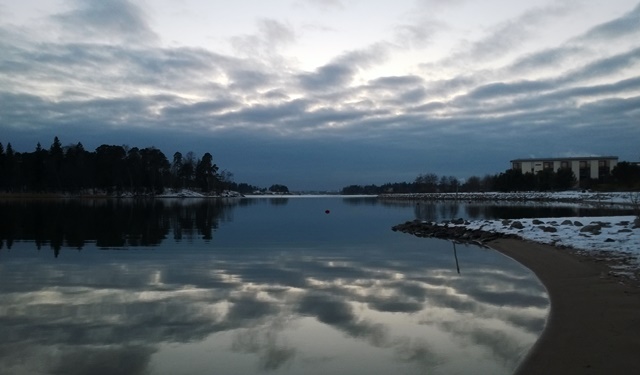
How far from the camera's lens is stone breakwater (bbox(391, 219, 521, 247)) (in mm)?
26953

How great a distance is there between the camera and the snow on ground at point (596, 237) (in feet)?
51.2

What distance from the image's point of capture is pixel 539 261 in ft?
59.4

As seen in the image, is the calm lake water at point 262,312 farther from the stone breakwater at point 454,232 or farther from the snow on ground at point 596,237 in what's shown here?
the stone breakwater at point 454,232

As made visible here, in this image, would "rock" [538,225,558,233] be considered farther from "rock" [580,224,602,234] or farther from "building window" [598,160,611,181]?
"building window" [598,160,611,181]

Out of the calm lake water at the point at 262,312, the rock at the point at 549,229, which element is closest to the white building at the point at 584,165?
the rock at the point at 549,229

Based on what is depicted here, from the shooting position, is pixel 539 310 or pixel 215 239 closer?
pixel 539 310

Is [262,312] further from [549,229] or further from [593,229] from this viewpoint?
[549,229]

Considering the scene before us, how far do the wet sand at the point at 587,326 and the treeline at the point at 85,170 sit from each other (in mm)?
→ 120981

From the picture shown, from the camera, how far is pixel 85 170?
123 meters

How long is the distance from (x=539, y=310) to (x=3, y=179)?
12479cm

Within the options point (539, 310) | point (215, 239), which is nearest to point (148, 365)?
point (539, 310)

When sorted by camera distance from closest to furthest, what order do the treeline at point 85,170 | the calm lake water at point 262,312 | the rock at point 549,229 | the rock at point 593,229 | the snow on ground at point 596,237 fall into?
the calm lake water at point 262,312 → the snow on ground at point 596,237 → the rock at point 593,229 → the rock at point 549,229 → the treeline at point 85,170

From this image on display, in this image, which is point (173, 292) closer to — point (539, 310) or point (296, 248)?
point (539, 310)

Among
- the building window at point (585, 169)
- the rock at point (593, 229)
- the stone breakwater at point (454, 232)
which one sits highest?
the building window at point (585, 169)
